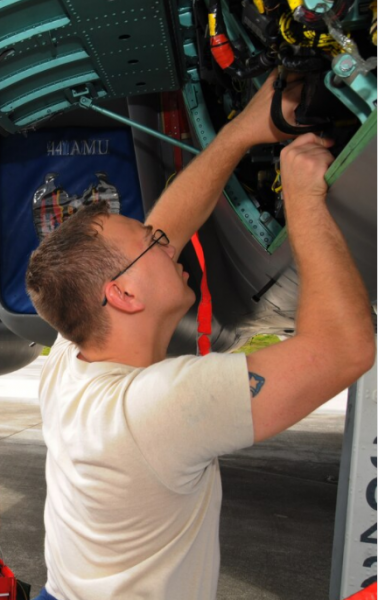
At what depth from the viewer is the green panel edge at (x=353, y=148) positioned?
139 centimetres

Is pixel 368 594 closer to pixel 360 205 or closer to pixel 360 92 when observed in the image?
pixel 360 205

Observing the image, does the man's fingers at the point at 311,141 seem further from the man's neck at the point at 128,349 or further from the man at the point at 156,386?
the man's neck at the point at 128,349

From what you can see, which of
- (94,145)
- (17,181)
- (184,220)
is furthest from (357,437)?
(17,181)

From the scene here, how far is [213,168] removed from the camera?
2.18m

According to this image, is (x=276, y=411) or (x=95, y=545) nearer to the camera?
(x=276, y=411)

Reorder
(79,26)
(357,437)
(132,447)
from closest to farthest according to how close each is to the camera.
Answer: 1. (132,447)
2. (79,26)
3. (357,437)

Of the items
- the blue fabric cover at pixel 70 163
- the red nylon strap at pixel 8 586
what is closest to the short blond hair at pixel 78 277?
the red nylon strap at pixel 8 586

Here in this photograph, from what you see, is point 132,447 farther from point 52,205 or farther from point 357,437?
point 52,205

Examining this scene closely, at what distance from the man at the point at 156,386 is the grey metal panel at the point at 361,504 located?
0.89 meters

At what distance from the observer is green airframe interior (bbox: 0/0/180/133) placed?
2199mm

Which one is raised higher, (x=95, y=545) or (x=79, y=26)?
(x=79, y=26)

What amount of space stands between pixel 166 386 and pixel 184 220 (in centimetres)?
101

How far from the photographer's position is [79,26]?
7.43ft

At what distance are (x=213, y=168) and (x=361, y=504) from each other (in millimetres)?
1402
